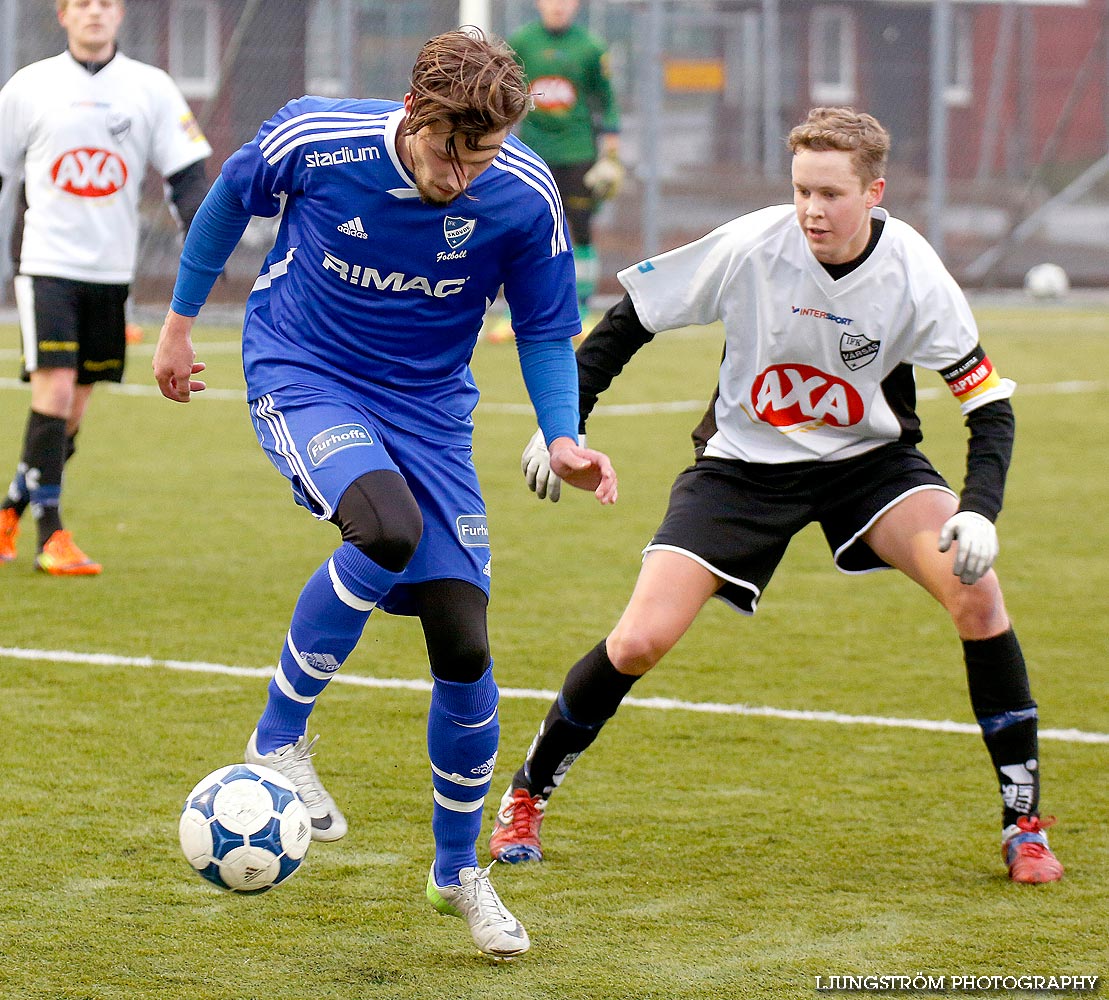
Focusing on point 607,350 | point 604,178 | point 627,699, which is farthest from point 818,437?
point 604,178

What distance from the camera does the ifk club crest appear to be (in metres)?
3.73

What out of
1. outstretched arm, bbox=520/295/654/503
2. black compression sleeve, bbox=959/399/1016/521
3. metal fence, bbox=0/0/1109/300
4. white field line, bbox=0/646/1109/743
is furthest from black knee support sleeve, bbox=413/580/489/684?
metal fence, bbox=0/0/1109/300

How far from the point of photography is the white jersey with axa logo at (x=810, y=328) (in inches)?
168

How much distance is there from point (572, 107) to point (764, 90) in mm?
6886

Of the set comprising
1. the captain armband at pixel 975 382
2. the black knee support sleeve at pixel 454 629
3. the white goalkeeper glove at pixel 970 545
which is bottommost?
the black knee support sleeve at pixel 454 629

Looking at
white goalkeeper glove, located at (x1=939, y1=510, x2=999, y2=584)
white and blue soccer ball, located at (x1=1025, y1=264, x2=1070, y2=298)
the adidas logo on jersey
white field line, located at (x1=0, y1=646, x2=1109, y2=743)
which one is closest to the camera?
the adidas logo on jersey

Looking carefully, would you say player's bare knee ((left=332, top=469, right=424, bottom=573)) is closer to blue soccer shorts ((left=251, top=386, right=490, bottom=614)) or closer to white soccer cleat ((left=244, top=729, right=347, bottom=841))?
blue soccer shorts ((left=251, top=386, right=490, bottom=614))

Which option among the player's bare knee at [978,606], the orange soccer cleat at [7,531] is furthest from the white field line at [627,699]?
the orange soccer cleat at [7,531]

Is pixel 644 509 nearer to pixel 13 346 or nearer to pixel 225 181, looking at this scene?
pixel 225 181

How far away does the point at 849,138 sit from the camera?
407cm

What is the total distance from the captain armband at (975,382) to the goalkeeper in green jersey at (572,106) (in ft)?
31.6

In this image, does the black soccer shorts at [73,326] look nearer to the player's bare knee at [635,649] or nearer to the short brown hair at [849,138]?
the player's bare knee at [635,649]

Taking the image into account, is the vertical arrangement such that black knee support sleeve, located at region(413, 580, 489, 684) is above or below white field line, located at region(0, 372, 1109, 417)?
above

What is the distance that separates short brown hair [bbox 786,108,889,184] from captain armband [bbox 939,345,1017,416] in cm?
49
